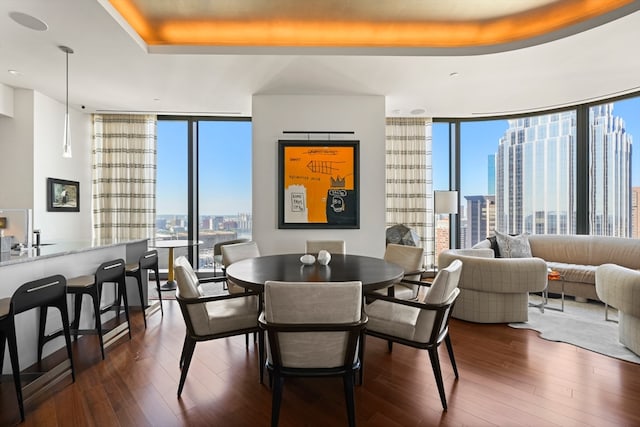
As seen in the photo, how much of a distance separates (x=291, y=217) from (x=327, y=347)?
107 inches

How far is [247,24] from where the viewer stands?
3.09m

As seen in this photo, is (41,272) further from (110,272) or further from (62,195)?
(62,195)

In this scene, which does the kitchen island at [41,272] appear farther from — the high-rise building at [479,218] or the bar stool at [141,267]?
the high-rise building at [479,218]

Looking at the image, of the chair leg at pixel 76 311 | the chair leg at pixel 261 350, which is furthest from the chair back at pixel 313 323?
the chair leg at pixel 76 311

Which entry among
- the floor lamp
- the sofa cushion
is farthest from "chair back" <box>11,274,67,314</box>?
the sofa cushion

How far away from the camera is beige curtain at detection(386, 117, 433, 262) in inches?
212

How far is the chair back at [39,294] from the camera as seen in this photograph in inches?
71.7

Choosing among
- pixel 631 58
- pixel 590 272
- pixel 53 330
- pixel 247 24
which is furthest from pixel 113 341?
pixel 631 58

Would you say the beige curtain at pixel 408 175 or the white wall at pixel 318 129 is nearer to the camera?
the white wall at pixel 318 129

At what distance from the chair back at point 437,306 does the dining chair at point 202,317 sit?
3.44ft

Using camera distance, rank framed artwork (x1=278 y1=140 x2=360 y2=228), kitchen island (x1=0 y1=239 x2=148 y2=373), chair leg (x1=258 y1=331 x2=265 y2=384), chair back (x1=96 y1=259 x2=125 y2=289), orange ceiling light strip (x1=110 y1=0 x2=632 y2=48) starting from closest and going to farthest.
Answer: chair leg (x1=258 y1=331 x2=265 y2=384)
kitchen island (x1=0 y1=239 x2=148 y2=373)
chair back (x1=96 y1=259 x2=125 y2=289)
orange ceiling light strip (x1=110 y1=0 x2=632 y2=48)
framed artwork (x1=278 y1=140 x2=360 y2=228)

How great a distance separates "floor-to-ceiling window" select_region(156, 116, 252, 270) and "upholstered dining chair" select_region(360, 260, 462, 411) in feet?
12.3

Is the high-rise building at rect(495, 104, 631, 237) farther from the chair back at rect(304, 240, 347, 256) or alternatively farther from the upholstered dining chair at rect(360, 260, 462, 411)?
the upholstered dining chair at rect(360, 260, 462, 411)

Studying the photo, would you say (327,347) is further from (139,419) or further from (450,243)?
(450,243)
